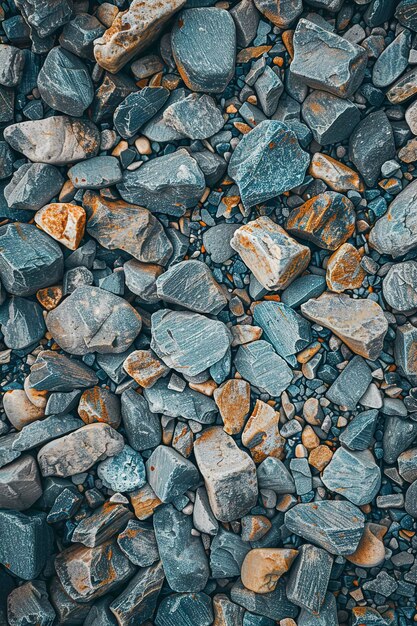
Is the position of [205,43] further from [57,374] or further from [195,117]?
[57,374]

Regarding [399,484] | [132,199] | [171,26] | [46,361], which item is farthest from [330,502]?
[171,26]

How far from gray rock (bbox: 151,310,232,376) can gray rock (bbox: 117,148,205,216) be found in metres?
0.65

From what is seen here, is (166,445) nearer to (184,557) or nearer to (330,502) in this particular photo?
(184,557)

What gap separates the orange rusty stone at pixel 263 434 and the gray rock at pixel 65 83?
6.54 ft

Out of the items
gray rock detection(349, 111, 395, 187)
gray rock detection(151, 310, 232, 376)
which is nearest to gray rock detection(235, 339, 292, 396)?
gray rock detection(151, 310, 232, 376)

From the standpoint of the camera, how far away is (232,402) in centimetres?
290

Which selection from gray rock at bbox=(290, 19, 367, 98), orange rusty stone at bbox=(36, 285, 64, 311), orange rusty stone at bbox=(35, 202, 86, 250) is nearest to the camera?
gray rock at bbox=(290, 19, 367, 98)

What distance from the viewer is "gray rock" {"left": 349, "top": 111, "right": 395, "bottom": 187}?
279 cm

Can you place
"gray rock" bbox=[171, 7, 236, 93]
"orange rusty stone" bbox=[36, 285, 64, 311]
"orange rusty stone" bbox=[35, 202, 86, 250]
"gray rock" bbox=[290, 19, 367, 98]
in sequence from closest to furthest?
"gray rock" bbox=[290, 19, 367, 98], "gray rock" bbox=[171, 7, 236, 93], "orange rusty stone" bbox=[35, 202, 86, 250], "orange rusty stone" bbox=[36, 285, 64, 311]

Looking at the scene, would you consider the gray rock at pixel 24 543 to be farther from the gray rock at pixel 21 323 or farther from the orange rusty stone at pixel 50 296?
the orange rusty stone at pixel 50 296

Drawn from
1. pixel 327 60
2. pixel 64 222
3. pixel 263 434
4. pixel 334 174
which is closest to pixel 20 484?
pixel 263 434

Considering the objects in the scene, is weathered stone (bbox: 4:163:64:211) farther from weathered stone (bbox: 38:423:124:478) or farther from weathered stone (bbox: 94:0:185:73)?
weathered stone (bbox: 38:423:124:478)

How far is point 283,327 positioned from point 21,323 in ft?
5.02

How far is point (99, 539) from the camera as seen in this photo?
9.34 feet
